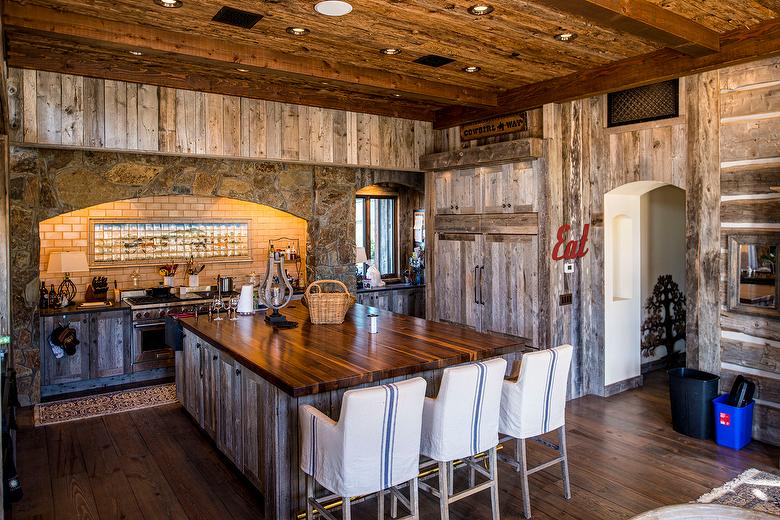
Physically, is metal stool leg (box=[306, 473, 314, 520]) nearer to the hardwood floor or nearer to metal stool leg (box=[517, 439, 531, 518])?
the hardwood floor

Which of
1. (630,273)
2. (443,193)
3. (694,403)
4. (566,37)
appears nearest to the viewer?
(566,37)

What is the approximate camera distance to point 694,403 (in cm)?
462

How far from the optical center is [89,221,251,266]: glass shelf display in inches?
255

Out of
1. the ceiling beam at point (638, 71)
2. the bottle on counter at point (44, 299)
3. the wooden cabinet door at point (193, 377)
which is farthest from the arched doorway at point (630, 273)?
the bottle on counter at point (44, 299)

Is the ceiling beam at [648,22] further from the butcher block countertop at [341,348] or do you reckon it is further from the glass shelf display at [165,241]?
the glass shelf display at [165,241]

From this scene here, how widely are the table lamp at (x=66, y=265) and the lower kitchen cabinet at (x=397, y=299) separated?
10.8 feet

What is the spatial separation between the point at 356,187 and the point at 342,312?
121 inches

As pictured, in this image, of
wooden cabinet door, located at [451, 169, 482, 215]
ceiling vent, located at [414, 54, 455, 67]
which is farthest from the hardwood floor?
ceiling vent, located at [414, 54, 455, 67]

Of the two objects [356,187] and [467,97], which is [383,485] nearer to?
[467,97]

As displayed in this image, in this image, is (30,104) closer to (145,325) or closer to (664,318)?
(145,325)

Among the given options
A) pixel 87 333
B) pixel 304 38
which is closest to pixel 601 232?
pixel 304 38

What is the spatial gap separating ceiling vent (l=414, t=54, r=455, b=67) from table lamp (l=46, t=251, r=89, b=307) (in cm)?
402

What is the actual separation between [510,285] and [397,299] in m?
2.49

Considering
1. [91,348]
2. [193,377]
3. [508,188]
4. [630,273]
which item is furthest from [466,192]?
[91,348]
